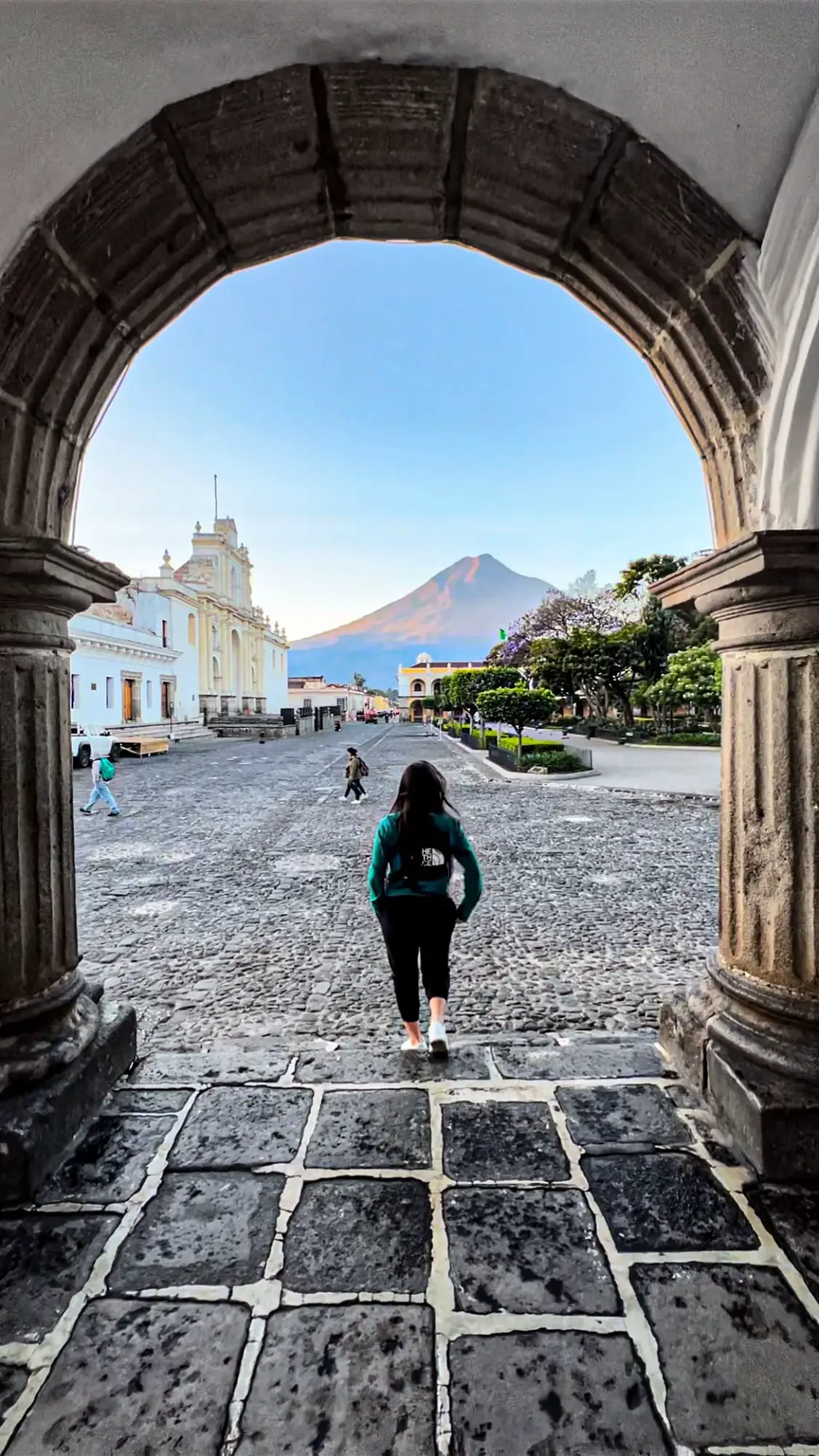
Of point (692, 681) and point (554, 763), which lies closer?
point (554, 763)

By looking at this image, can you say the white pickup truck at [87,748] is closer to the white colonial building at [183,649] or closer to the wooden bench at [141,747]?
the wooden bench at [141,747]

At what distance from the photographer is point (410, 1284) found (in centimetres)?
175

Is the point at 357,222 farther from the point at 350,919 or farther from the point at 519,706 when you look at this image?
the point at 519,706

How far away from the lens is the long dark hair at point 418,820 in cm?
296

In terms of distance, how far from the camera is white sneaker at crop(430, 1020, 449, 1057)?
2926mm

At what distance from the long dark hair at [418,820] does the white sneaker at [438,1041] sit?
0.64 meters

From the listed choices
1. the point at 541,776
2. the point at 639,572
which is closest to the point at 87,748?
the point at 541,776

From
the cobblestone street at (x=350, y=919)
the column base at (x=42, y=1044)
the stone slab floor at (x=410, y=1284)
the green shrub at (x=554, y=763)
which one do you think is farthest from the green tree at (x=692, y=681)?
the column base at (x=42, y=1044)

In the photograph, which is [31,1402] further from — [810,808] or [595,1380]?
[810,808]

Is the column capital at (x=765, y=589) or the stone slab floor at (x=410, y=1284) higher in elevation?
the column capital at (x=765, y=589)

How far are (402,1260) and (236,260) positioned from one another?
137 inches

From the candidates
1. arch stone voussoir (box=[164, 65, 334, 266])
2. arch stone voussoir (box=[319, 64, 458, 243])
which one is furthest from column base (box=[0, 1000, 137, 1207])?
arch stone voussoir (box=[319, 64, 458, 243])

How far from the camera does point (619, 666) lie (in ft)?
92.9

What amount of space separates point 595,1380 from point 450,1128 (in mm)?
942
